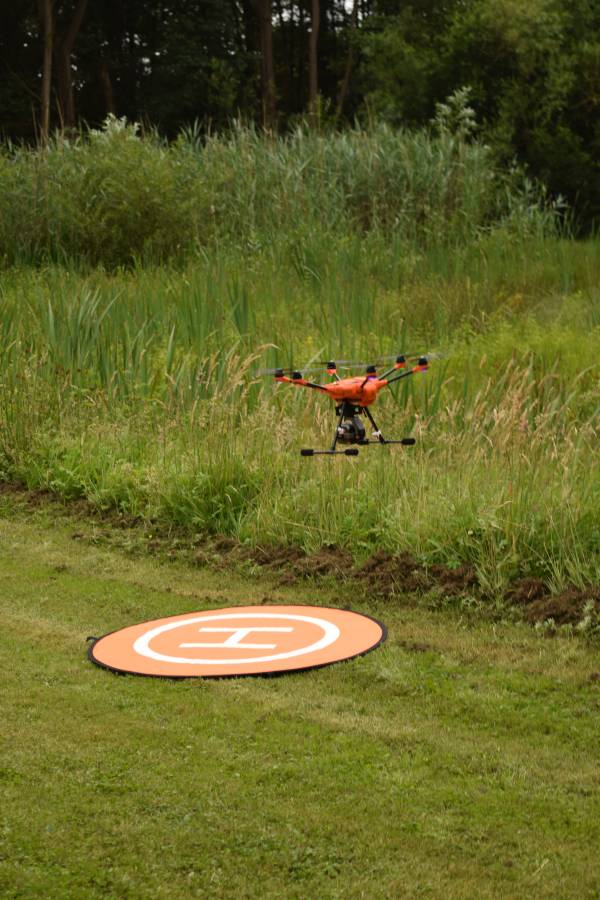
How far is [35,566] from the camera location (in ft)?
26.1

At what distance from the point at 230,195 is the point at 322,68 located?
77.2 ft

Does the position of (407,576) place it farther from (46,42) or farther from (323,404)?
(46,42)

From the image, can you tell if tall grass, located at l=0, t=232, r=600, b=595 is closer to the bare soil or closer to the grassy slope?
the bare soil

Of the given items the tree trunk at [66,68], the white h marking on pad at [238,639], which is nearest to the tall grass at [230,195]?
the white h marking on pad at [238,639]

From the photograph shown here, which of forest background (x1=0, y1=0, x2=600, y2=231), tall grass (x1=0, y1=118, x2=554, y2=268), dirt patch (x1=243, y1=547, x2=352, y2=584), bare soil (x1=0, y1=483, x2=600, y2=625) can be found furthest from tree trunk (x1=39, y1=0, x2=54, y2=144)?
dirt patch (x1=243, y1=547, x2=352, y2=584)

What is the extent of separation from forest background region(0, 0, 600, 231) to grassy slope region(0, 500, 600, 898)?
14.4 metres

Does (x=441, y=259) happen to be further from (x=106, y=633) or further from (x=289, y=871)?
(x=289, y=871)

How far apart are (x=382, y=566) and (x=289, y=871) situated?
3356 millimetres

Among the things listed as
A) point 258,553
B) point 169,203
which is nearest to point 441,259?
point 169,203

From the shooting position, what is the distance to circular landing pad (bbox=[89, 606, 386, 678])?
595cm

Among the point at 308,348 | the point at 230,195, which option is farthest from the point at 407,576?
the point at 230,195

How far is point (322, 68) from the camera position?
128 ft

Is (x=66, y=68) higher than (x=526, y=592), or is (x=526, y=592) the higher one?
(x=66, y=68)

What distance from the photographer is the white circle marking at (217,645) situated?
6.04 metres
